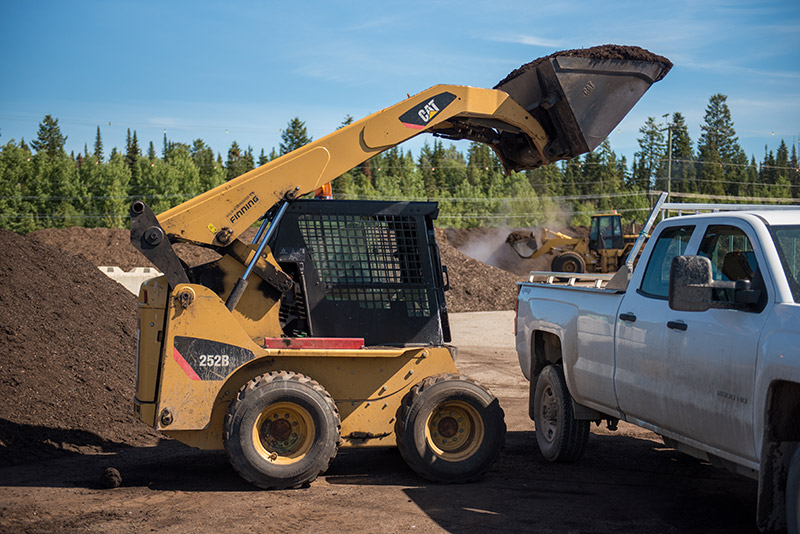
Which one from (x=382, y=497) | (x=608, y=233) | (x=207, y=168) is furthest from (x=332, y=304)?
(x=207, y=168)

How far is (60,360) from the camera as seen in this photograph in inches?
372

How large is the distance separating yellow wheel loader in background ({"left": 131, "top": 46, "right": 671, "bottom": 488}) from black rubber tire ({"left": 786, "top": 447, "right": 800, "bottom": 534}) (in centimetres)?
282

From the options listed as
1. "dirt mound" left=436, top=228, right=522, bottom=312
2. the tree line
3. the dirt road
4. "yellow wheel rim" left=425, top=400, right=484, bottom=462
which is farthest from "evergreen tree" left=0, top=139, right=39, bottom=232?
"yellow wheel rim" left=425, top=400, right=484, bottom=462

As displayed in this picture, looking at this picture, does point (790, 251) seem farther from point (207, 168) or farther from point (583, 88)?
point (207, 168)

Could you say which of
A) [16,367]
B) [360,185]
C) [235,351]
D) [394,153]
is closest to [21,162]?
[360,185]

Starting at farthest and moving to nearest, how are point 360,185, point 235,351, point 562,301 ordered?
1. point 360,185
2. point 562,301
3. point 235,351

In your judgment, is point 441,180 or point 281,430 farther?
point 441,180

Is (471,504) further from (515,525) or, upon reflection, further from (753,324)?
(753,324)

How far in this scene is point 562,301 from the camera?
7.39m

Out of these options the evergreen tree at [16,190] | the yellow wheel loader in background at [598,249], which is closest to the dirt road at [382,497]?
the yellow wheel loader in background at [598,249]

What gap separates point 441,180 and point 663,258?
84.1m

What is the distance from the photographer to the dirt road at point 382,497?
5.50m

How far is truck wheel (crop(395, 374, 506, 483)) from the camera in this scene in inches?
263

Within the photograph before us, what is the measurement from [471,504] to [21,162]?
193 feet
